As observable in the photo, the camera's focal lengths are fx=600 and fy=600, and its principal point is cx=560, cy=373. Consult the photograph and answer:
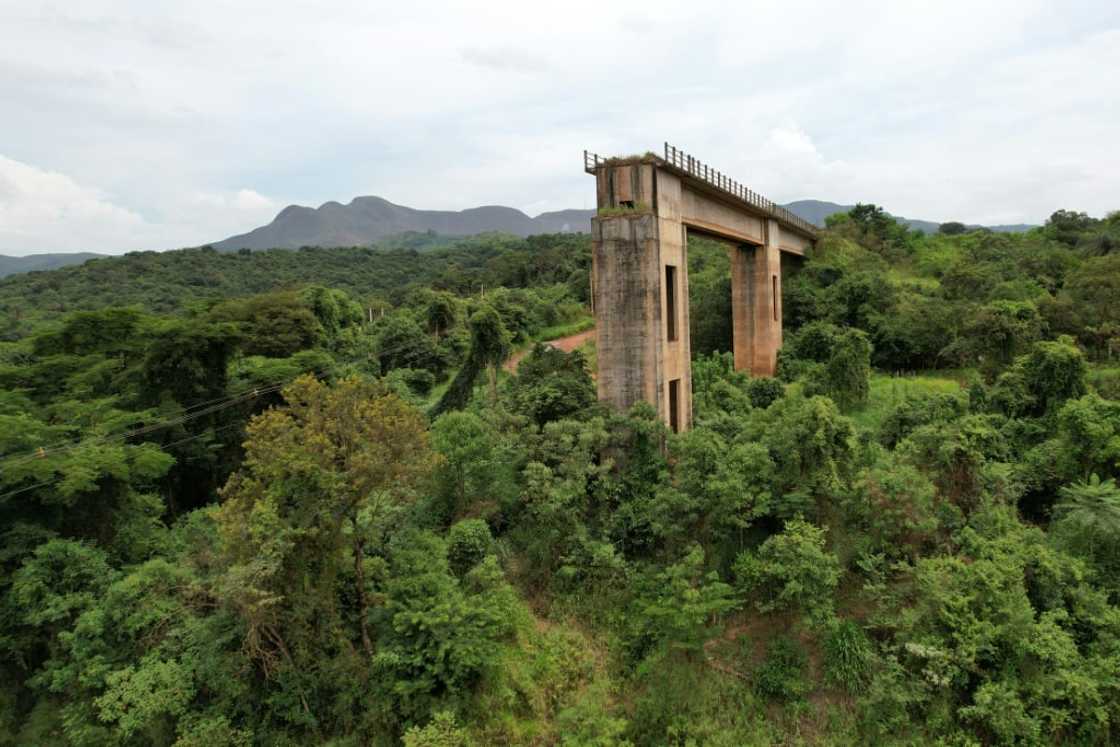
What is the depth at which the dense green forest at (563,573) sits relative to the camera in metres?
11.2

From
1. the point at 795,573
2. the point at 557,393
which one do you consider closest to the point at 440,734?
the point at 795,573

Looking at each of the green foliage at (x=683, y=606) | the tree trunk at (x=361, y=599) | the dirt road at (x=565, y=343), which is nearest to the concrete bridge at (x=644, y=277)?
the green foliage at (x=683, y=606)

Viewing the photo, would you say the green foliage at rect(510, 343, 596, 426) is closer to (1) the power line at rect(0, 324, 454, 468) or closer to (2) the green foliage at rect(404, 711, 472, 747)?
(1) the power line at rect(0, 324, 454, 468)

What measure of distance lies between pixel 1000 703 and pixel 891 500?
4106mm

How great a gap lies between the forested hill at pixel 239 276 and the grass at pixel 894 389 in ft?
119


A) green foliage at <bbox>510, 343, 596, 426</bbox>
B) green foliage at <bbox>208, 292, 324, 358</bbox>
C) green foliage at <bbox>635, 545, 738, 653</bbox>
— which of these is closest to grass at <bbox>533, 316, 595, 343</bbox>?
green foliage at <bbox>208, 292, 324, 358</bbox>

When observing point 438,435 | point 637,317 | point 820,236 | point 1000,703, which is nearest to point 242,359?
point 438,435

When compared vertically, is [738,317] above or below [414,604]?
above

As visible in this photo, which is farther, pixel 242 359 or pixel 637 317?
pixel 242 359

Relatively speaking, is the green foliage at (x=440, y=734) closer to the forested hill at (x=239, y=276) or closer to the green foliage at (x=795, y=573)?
the green foliage at (x=795, y=573)

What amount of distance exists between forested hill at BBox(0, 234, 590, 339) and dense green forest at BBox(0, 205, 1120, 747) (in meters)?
37.6

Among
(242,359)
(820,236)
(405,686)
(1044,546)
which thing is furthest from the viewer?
(820,236)

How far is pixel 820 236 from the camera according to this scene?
43.7 m

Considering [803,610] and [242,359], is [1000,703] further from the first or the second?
[242,359]
